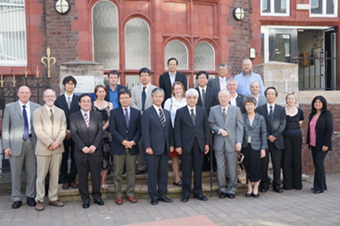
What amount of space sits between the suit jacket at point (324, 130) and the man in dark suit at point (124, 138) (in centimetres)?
362

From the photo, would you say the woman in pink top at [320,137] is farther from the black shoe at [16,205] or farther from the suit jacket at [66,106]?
the black shoe at [16,205]

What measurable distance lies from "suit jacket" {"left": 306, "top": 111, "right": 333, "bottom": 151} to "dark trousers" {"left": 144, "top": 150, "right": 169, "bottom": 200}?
3142 mm

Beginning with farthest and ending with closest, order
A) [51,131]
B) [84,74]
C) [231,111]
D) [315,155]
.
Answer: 1. [84,74]
2. [315,155]
3. [231,111]
4. [51,131]

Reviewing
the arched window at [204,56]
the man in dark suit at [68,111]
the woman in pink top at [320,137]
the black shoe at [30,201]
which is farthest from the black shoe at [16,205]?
the arched window at [204,56]

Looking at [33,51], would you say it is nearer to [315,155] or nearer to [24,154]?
[24,154]

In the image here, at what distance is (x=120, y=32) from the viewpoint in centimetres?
947

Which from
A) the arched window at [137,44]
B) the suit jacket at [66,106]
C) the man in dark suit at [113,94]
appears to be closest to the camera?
the suit jacket at [66,106]

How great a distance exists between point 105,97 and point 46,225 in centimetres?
256

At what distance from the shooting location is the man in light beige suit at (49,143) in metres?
5.44

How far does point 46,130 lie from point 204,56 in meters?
6.18

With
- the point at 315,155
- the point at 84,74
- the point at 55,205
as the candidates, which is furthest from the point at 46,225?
the point at 315,155

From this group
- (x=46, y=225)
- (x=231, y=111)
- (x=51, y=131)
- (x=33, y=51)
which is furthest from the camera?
(x=33, y=51)

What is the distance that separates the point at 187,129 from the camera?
5.84 metres

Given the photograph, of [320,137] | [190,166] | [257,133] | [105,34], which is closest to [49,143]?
[190,166]
